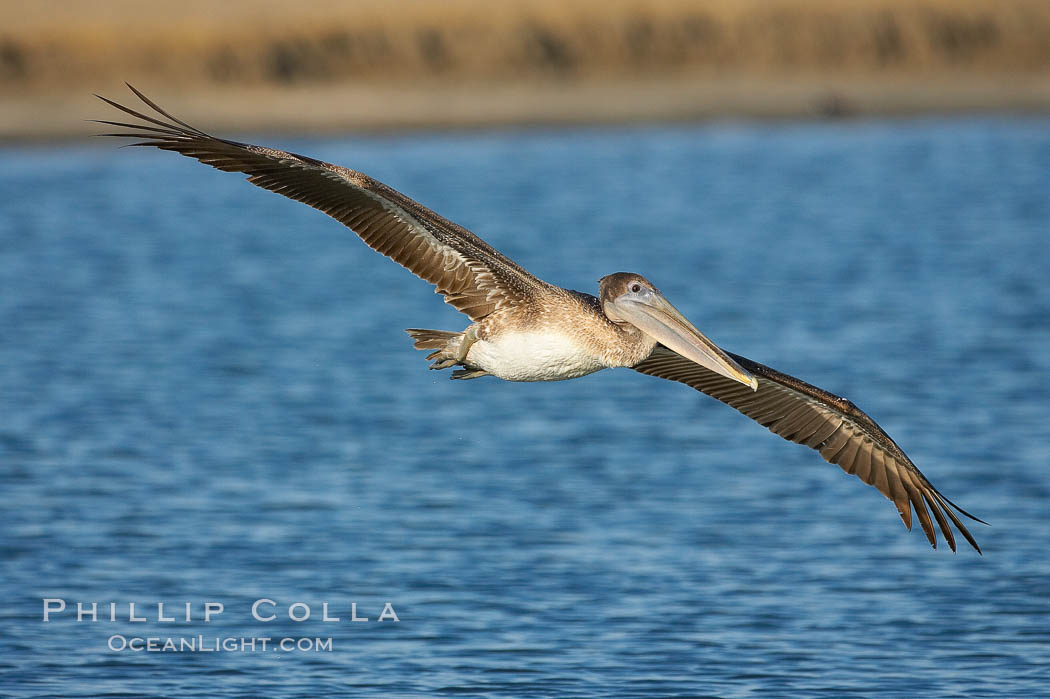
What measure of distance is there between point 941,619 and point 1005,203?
1784 cm

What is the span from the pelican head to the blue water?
1927 mm

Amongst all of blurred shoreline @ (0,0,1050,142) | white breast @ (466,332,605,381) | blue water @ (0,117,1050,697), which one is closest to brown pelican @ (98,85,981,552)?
white breast @ (466,332,605,381)

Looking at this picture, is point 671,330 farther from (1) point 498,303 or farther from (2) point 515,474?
(2) point 515,474

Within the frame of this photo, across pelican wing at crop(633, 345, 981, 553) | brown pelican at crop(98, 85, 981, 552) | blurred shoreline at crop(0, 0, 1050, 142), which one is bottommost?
pelican wing at crop(633, 345, 981, 553)

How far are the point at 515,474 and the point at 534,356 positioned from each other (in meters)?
4.86

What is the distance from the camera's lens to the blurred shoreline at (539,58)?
29.4 m

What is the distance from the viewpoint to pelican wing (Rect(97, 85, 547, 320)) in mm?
7160

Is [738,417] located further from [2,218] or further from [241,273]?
[2,218]

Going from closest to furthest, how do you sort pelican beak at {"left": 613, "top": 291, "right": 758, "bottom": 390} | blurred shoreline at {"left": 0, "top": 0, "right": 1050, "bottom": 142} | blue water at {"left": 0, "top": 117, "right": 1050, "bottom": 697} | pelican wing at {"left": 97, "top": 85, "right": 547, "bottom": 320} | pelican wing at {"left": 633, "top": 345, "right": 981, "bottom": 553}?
pelican wing at {"left": 97, "top": 85, "right": 547, "bottom": 320} < pelican beak at {"left": 613, "top": 291, "right": 758, "bottom": 390} < pelican wing at {"left": 633, "top": 345, "right": 981, "bottom": 553} < blue water at {"left": 0, "top": 117, "right": 1050, "bottom": 697} < blurred shoreline at {"left": 0, "top": 0, "right": 1050, "bottom": 142}

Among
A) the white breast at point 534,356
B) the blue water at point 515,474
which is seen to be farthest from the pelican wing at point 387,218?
the blue water at point 515,474

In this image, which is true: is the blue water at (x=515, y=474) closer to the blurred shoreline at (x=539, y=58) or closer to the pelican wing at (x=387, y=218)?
the pelican wing at (x=387, y=218)

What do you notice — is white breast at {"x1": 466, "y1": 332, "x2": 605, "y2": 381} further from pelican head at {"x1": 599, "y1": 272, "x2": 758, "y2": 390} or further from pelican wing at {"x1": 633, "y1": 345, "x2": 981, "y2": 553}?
pelican wing at {"x1": 633, "y1": 345, "x2": 981, "y2": 553}

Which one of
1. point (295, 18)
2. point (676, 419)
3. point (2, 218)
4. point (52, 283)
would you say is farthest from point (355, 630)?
point (295, 18)

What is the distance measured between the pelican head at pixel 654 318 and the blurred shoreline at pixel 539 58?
71.9ft
